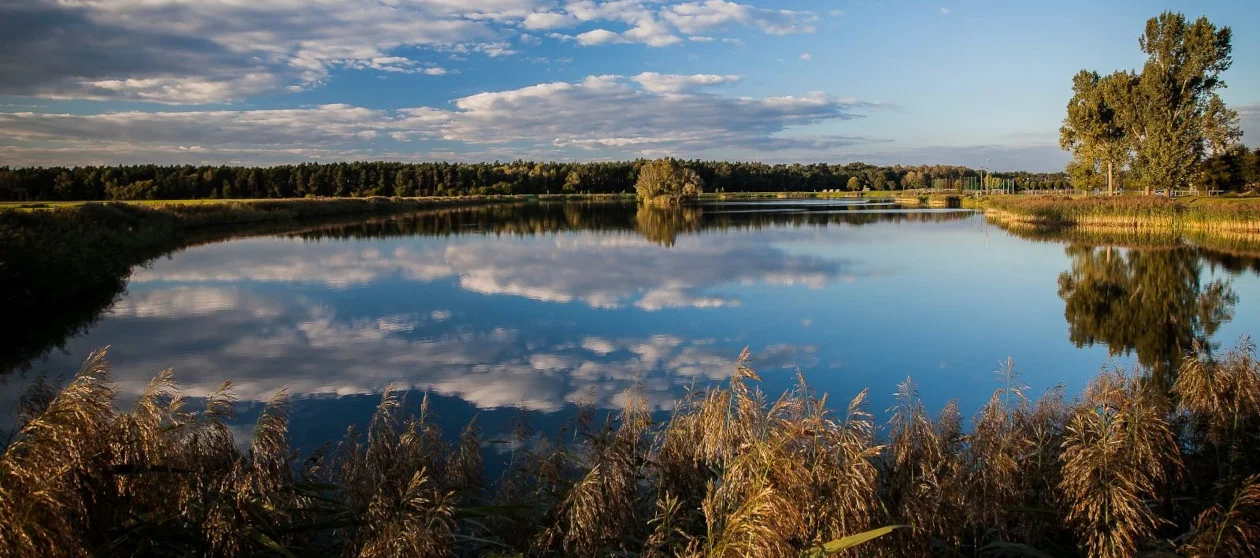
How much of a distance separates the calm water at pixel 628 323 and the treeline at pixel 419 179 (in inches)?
2511

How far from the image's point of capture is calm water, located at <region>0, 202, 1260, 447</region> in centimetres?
930

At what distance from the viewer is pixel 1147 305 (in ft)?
49.2

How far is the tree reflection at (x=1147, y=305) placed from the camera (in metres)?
11.5

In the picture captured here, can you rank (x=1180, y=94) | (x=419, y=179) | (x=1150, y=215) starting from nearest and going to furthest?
1. (x=1150, y=215)
2. (x=1180, y=94)
3. (x=419, y=179)

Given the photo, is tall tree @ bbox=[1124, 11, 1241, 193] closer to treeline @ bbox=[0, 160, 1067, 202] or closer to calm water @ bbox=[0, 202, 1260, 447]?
calm water @ bbox=[0, 202, 1260, 447]

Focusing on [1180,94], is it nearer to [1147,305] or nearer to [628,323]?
[1147,305]

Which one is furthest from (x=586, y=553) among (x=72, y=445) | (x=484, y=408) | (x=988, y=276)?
(x=988, y=276)

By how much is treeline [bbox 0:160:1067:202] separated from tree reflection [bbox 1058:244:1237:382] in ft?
253

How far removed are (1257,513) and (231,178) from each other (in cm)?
10617

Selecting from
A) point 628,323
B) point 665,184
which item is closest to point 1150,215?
point 628,323

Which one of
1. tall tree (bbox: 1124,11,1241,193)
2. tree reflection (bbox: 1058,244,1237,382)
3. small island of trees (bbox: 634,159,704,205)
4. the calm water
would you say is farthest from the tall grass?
small island of trees (bbox: 634,159,704,205)

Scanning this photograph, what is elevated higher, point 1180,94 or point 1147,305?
point 1180,94

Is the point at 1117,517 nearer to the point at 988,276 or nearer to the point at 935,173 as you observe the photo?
the point at 988,276

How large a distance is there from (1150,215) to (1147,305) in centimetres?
2151
